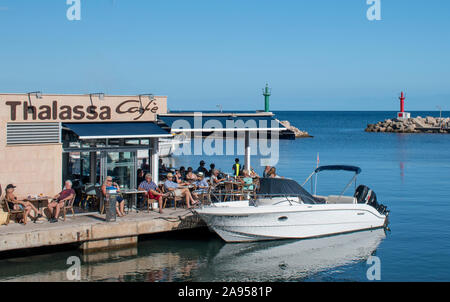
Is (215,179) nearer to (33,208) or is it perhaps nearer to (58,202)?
(58,202)

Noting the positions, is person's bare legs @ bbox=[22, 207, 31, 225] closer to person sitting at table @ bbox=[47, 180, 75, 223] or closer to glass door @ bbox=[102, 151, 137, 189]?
person sitting at table @ bbox=[47, 180, 75, 223]

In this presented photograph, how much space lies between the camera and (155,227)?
52.7 feet

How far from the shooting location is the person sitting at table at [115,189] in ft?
51.9

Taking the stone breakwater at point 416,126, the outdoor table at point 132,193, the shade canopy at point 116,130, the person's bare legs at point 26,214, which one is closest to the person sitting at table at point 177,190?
the outdoor table at point 132,193

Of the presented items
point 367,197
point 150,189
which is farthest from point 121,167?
point 367,197

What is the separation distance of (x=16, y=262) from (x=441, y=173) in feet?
104

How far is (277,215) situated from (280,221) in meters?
0.32

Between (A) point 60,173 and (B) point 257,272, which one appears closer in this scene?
(B) point 257,272

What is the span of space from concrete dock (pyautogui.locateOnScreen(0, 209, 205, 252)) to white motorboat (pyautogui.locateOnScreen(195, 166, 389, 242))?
32.4 inches

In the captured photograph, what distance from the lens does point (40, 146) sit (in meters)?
15.8

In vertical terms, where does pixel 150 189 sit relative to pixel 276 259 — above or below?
above

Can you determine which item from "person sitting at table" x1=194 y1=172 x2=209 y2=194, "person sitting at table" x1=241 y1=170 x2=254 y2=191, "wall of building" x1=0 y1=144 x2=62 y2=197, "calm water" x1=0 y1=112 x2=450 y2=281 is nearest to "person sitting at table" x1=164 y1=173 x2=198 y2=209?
"person sitting at table" x1=194 y1=172 x2=209 y2=194
